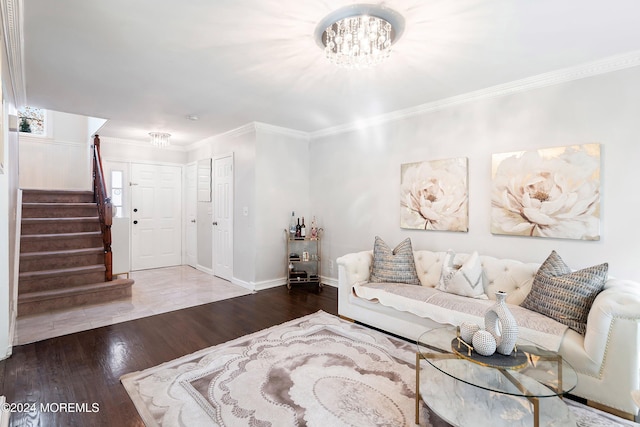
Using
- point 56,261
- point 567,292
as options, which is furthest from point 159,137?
point 567,292

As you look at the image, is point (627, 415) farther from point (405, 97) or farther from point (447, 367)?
point (405, 97)

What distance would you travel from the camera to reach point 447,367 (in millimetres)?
1823

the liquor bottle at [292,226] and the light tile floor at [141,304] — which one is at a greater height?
the liquor bottle at [292,226]

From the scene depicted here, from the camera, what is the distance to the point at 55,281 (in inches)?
157

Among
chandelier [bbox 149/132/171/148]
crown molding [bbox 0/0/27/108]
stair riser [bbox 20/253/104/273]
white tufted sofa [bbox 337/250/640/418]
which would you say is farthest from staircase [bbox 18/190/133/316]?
white tufted sofa [bbox 337/250/640/418]

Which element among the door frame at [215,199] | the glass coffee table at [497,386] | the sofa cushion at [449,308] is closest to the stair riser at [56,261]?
the door frame at [215,199]

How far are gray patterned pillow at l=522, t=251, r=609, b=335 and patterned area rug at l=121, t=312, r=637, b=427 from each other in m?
0.57

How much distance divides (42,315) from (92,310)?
1.57 feet

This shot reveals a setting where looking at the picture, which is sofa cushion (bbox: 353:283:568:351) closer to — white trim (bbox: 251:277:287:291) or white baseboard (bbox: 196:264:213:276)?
white trim (bbox: 251:277:287:291)

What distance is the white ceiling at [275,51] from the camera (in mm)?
2027

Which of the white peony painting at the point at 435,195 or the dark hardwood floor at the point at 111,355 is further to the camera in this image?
the white peony painting at the point at 435,195

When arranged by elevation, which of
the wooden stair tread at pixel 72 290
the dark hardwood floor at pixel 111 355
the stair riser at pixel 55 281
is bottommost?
the dark hardwood floor at pixel 111 355

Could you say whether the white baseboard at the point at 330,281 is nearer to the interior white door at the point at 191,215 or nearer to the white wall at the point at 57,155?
the interior white door at the point at 191,215

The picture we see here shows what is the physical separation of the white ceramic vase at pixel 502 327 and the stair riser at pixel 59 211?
578cm
